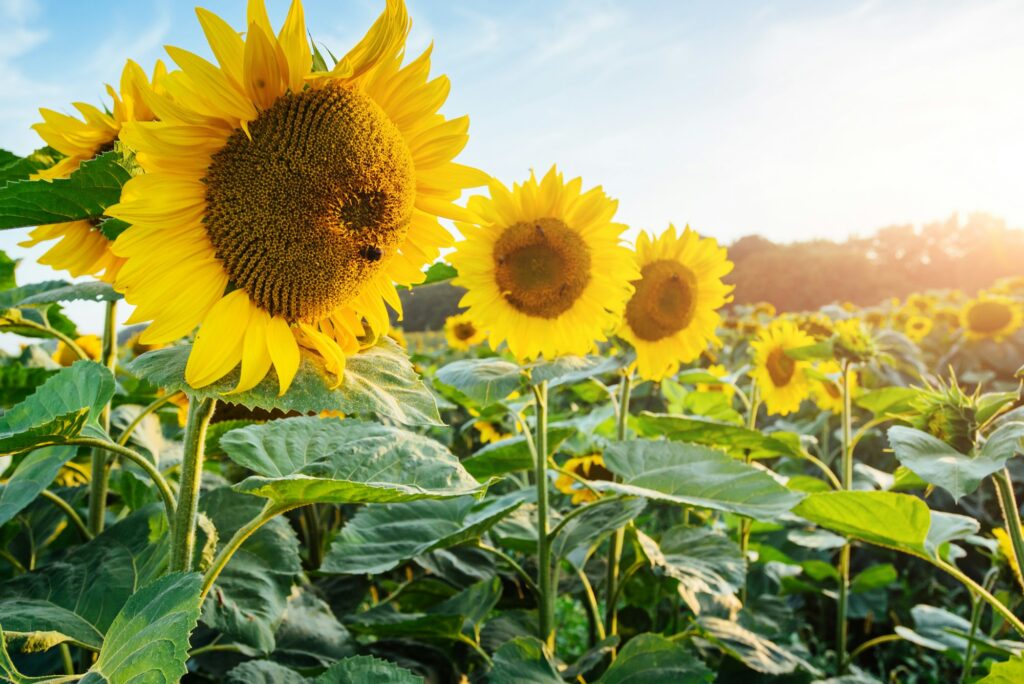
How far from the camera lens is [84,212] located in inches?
36.3

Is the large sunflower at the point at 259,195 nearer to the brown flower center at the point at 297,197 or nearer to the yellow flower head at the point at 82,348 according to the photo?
the brown flower center at the point at 297,197

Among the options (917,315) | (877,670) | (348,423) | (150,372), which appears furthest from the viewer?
(917,315)

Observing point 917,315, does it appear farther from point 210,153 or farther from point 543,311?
point 210,153

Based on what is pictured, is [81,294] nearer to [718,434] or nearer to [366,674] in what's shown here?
[366,674]

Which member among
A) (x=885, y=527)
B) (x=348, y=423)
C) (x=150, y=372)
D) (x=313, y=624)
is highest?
(x=150, y=372)

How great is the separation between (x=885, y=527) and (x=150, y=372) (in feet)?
4.12

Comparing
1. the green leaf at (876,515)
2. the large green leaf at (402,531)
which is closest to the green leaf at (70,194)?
the large green leaf at (402,531)

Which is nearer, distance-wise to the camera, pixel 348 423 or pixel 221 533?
pixel 348 423

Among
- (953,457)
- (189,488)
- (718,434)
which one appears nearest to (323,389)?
(189,488)

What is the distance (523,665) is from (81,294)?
93cm

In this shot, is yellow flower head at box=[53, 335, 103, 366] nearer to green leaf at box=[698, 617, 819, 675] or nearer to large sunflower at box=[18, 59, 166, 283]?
large sunflower at box=[18, 59, 166, 283]

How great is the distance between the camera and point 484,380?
62.6 inches

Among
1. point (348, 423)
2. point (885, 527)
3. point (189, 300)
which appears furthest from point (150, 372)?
point (885, 527)

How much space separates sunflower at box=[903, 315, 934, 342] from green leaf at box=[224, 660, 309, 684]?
19.2 ft
